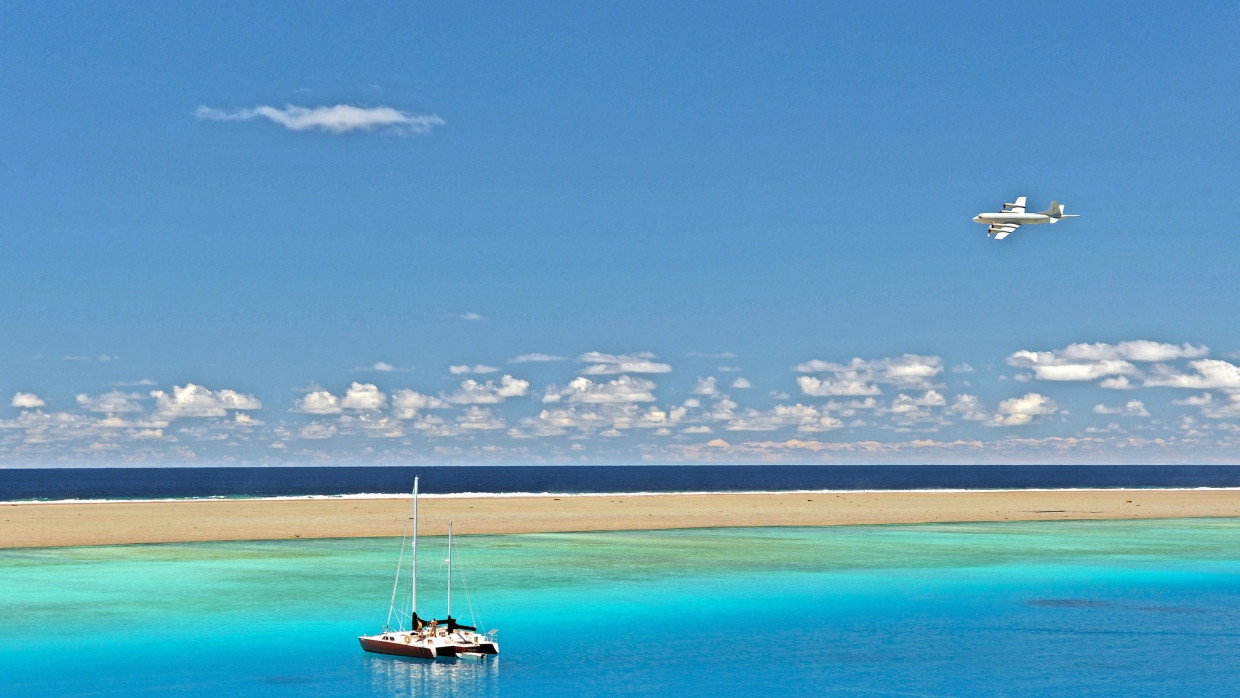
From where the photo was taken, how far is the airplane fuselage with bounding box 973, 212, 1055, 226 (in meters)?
73.8

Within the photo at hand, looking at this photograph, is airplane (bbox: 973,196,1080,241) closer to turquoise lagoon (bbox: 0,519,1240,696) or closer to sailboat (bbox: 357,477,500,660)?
turquoise lagoon (bbox: 0,519,1240,696)

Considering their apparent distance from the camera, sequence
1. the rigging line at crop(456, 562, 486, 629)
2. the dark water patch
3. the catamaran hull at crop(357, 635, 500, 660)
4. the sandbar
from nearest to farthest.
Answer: the catamaran hull at crop(357, 635, 500, 660)
the rigging line at crop(456, 562, 486, 629)
the dark water patch
the sandbar

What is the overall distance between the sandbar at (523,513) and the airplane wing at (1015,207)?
128ft

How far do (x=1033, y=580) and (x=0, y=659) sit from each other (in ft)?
153

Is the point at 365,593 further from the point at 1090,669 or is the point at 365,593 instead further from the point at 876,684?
the point at 1090,669

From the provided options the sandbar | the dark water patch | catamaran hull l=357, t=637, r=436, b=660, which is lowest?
the dark water patch

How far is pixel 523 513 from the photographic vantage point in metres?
117

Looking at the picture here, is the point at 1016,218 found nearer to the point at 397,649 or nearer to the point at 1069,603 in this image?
the point at 1069,603

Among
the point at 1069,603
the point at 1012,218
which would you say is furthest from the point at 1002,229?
the point at 1069,603

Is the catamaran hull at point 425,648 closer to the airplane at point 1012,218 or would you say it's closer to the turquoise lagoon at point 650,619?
the turquoise lagoon at point 650,619

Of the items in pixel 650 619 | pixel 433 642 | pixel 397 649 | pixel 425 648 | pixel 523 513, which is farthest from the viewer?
pixel 523 513

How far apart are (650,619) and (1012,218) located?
37.6m

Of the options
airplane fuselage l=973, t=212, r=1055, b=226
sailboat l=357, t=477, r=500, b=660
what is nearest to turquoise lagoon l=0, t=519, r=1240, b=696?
sailboat l=357, t=477, r=500, b=660

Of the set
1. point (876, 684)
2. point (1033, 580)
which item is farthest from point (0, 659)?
point (1033, 580)
